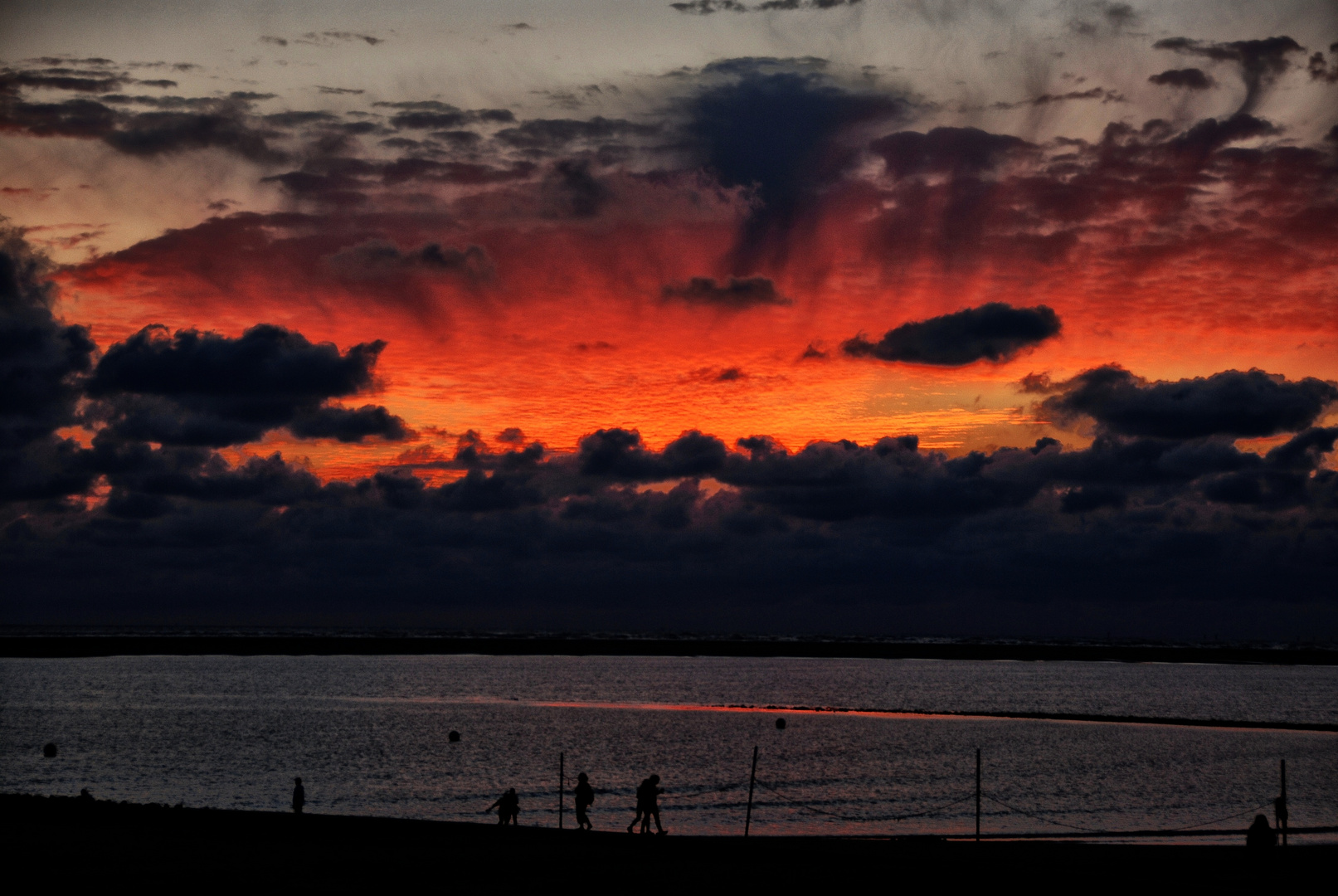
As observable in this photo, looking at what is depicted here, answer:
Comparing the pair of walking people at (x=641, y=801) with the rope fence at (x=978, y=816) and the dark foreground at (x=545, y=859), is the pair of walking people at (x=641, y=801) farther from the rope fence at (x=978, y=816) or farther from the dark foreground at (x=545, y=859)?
the rope fence at (x=978, y=816)

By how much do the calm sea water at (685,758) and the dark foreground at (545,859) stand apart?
15.8 metres

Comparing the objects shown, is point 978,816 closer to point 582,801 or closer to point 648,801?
point 648,801

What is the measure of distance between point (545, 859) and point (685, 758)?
49602 millimetres

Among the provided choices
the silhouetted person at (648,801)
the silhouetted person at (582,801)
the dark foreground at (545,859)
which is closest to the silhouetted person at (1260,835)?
the dark foreground at (545,859)

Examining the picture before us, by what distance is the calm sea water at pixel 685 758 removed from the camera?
59812 mm

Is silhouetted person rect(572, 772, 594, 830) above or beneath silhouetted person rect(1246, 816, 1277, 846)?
beneath

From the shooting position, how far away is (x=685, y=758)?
82.6 m

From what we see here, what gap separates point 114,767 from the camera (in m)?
76.6

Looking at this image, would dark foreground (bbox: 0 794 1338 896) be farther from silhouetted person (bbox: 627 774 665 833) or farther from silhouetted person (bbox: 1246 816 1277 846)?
silhouetted person (bbox: 627 774 665 833)

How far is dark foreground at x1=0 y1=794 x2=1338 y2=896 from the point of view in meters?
30.5

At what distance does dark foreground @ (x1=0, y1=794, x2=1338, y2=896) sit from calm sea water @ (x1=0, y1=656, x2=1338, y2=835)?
15.8m

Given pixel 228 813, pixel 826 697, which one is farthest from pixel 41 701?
pixel 228 813

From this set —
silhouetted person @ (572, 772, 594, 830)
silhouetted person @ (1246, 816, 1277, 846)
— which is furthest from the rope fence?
silhouetted person @ (1246, 816, 1277, 846)

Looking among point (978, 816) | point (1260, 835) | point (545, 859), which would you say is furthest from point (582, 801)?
point (1260, 835)
